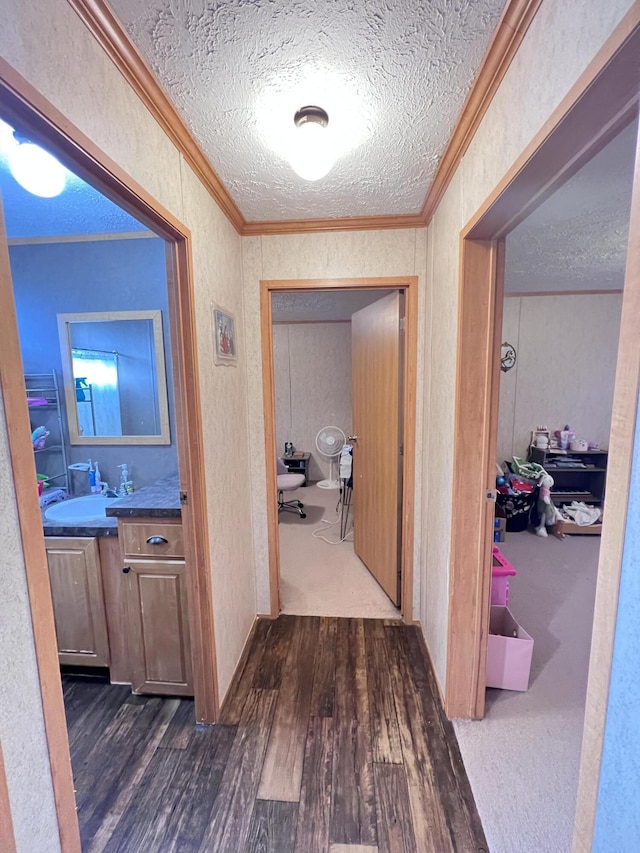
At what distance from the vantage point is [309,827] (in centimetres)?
122

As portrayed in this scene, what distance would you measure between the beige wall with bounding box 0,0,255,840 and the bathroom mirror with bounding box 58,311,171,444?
1.69 ft

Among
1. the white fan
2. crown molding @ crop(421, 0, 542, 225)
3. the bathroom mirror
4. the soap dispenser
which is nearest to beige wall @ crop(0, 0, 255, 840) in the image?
the bathroom mirror

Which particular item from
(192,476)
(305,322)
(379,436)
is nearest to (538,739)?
(379,436)

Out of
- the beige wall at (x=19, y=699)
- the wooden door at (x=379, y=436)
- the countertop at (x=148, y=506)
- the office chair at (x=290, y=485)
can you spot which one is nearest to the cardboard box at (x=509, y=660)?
the wooden door at (x=379, y=436)

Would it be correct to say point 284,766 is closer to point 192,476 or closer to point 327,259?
point 192,476

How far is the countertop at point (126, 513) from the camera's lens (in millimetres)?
1578

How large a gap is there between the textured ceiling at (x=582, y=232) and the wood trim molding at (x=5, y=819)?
6.37 feet

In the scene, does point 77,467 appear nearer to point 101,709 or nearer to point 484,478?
point 101,709

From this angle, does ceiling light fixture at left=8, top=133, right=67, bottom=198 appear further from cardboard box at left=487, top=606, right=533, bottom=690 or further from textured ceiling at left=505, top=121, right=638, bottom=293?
cardboard box at left=487, top=606, right=533, bottom=690

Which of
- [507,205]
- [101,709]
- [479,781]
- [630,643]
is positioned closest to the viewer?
[630,643]

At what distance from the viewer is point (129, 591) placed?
1642mm

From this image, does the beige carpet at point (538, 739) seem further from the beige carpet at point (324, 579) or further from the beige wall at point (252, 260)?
the beige carpet at point (324, 579)

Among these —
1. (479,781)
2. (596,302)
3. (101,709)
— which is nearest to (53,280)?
(101,709)

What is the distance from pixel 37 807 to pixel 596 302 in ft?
16.5
